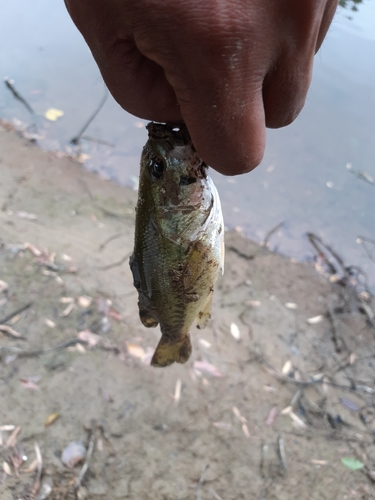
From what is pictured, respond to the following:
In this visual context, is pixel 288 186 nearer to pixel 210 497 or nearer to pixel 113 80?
pixel 210 497

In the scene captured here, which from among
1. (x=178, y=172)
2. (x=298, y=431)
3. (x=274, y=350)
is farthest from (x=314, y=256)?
(x=178, y=172)

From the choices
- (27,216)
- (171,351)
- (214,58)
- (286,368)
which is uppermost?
(214,58)

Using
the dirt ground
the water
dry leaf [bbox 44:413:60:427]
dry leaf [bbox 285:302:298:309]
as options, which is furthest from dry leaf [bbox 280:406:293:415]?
the water

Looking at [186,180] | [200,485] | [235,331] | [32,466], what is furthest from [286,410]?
[186,180]

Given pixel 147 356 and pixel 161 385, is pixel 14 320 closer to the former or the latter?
pixel 147 356

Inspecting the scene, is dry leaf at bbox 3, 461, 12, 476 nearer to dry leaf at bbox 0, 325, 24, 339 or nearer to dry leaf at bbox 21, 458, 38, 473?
dry leaf at bbox 21, 458, 38, 473

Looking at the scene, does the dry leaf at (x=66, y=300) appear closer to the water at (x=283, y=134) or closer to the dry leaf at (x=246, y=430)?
the dry leaf at (x=246, y=430)
